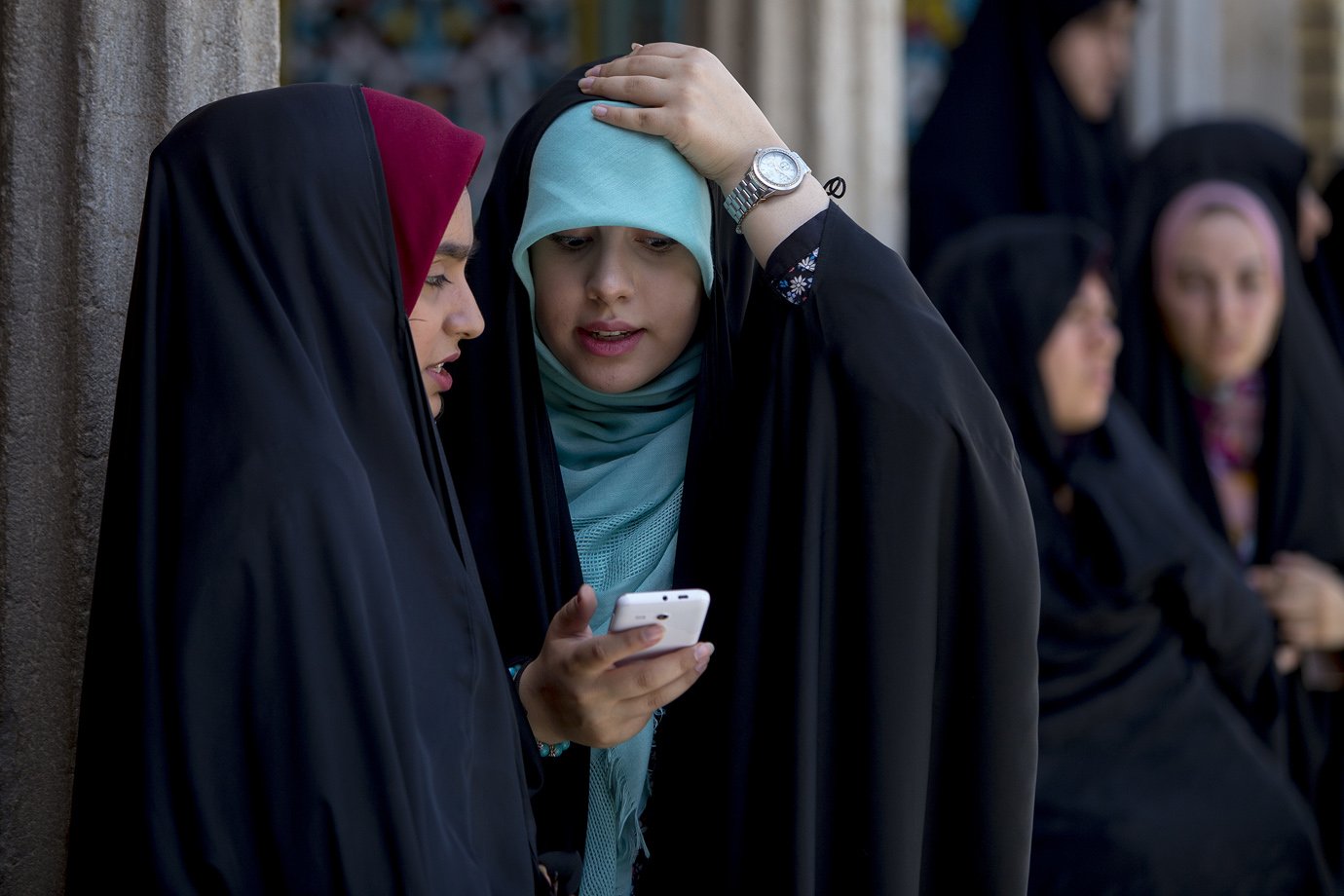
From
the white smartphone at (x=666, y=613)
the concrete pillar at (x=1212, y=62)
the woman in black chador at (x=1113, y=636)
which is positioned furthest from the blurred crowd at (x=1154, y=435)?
the white smartphone at (x=666, y=613)

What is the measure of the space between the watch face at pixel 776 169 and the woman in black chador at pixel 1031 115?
282 cm

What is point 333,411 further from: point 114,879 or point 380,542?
point 114,879

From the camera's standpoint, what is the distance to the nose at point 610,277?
192 cm

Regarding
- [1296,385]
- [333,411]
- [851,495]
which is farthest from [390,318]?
[1296,385]

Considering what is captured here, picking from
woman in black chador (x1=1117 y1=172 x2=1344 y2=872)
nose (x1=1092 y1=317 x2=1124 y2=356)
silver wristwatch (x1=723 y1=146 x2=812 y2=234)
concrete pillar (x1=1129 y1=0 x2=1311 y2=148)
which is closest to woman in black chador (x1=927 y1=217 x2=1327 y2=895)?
nose (x1=1092 y1=317 x2=1124 y2=356)

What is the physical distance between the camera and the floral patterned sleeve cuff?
188cm

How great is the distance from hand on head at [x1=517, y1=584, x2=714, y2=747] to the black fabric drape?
0.28 ft

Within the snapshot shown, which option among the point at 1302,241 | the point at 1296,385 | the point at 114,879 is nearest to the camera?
the point at 114,879

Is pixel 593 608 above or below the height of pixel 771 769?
above

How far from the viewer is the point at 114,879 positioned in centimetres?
148

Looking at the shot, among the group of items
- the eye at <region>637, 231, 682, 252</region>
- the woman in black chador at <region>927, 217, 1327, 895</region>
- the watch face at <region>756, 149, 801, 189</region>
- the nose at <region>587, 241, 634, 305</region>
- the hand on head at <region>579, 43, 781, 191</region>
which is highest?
the hand on head at <region>579, 43, 781, 191</region>

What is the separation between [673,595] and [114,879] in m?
0.57

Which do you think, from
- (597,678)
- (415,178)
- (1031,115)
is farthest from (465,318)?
(1031,115)

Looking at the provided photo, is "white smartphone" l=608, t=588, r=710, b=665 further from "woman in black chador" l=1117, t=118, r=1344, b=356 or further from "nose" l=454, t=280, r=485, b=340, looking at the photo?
"woman in black chador" l=1117, t=118, r=1344, b=356
